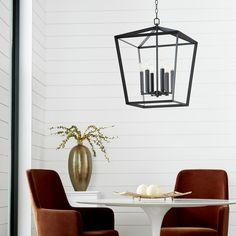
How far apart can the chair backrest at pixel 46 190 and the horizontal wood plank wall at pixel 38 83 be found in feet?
1.76

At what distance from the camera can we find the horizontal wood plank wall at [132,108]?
5.59 meters

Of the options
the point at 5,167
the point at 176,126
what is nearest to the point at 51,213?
the point at 5,167

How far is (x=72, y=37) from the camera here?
578 cm

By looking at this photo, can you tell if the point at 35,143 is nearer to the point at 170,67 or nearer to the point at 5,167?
the point at 5,167

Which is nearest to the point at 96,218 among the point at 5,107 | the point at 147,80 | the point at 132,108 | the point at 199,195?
the point at 199,195

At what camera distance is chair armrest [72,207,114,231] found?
4730 mm

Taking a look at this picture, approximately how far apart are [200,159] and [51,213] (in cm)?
184

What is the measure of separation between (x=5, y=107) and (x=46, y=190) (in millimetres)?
758

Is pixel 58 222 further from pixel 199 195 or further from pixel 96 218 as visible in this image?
pixel 199 195

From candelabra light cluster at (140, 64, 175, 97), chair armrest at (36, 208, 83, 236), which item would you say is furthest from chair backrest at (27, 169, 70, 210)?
candelabra light cluster at (140, 64, 175, 97)

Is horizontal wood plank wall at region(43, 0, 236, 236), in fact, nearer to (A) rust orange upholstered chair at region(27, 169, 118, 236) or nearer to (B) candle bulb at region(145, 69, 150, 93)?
(A) rust orange upholstered chair at region(27, 169, 118, 236)

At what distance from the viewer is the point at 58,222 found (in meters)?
4.16

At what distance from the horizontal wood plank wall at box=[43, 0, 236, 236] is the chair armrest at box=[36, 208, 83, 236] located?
1409mm

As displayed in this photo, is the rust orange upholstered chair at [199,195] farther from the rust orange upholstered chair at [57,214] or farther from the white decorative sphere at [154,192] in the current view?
the white decorative sphere at [154,192]
